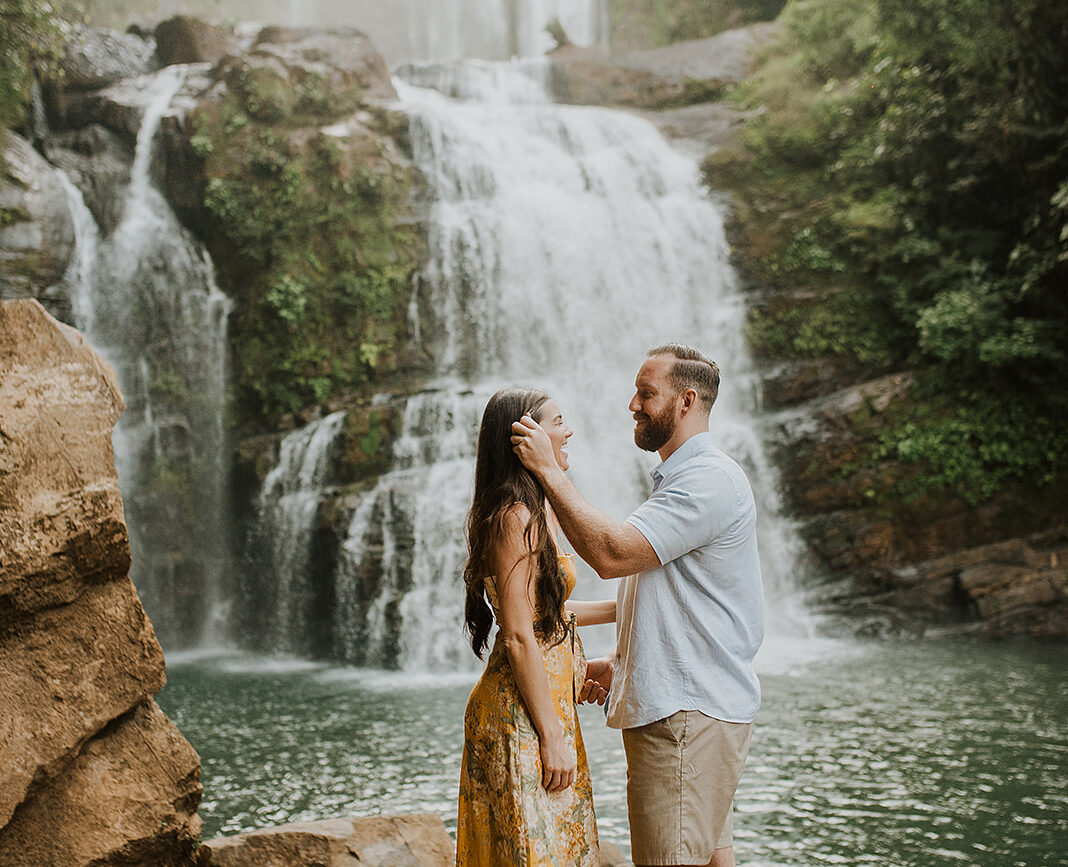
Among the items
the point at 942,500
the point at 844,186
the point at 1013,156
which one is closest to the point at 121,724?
the point at 942,500

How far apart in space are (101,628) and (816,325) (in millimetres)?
12146

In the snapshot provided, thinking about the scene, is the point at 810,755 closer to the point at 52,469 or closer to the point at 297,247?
the point at 52,469

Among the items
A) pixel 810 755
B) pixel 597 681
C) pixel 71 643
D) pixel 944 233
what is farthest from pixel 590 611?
pixel 944 233

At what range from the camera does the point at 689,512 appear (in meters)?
2.30

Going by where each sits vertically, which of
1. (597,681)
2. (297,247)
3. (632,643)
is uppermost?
(297,247)

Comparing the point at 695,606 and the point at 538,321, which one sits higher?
the point at 538,321

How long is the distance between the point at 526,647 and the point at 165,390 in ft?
42.5

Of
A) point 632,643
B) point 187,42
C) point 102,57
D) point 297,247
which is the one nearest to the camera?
point 632,643

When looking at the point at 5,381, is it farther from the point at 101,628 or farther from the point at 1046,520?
the point at 1046,520

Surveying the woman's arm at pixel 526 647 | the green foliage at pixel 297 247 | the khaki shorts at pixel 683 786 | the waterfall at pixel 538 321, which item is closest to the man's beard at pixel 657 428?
the woman's arm at pixel 526 647

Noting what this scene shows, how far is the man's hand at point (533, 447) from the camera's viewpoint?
230cm

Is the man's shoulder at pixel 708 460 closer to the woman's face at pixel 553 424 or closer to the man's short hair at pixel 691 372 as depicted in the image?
the man's short hair at pixel 691 372

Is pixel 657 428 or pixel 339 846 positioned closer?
pixel 657 428

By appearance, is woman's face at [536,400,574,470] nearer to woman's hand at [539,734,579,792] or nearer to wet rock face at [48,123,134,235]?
woman's hand at [539,734,579,792]
